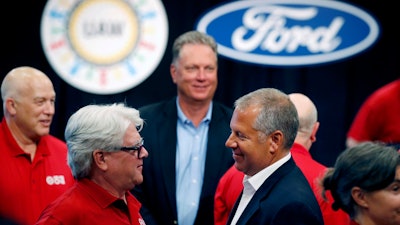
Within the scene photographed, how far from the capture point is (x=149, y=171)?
4.36 meters

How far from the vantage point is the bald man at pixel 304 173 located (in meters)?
3.72

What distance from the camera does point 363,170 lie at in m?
2.80

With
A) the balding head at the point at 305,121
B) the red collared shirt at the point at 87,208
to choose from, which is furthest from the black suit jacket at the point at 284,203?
the balding head at the point at 305,121

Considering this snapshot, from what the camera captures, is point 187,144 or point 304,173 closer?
point 304,173

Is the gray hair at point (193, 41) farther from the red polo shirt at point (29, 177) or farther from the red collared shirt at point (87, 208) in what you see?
the red collared shirt at point (87, 208)

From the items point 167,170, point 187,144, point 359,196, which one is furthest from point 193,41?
point 359,196

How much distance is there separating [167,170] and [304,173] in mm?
904

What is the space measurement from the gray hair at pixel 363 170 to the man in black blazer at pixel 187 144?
1.44m

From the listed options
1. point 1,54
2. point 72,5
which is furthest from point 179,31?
point 1,54

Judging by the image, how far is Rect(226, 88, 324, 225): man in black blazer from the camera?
3.06 meters

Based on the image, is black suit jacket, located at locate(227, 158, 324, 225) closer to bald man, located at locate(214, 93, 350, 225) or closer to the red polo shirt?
bald man, located at locate(214, 93, 350, 225)

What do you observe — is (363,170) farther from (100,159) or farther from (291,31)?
(291,31)

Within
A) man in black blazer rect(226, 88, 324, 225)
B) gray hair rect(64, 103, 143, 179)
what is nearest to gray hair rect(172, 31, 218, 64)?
man in black blazer rect(226, 88, 324, 225)

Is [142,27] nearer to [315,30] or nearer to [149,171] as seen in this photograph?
[315,30]
